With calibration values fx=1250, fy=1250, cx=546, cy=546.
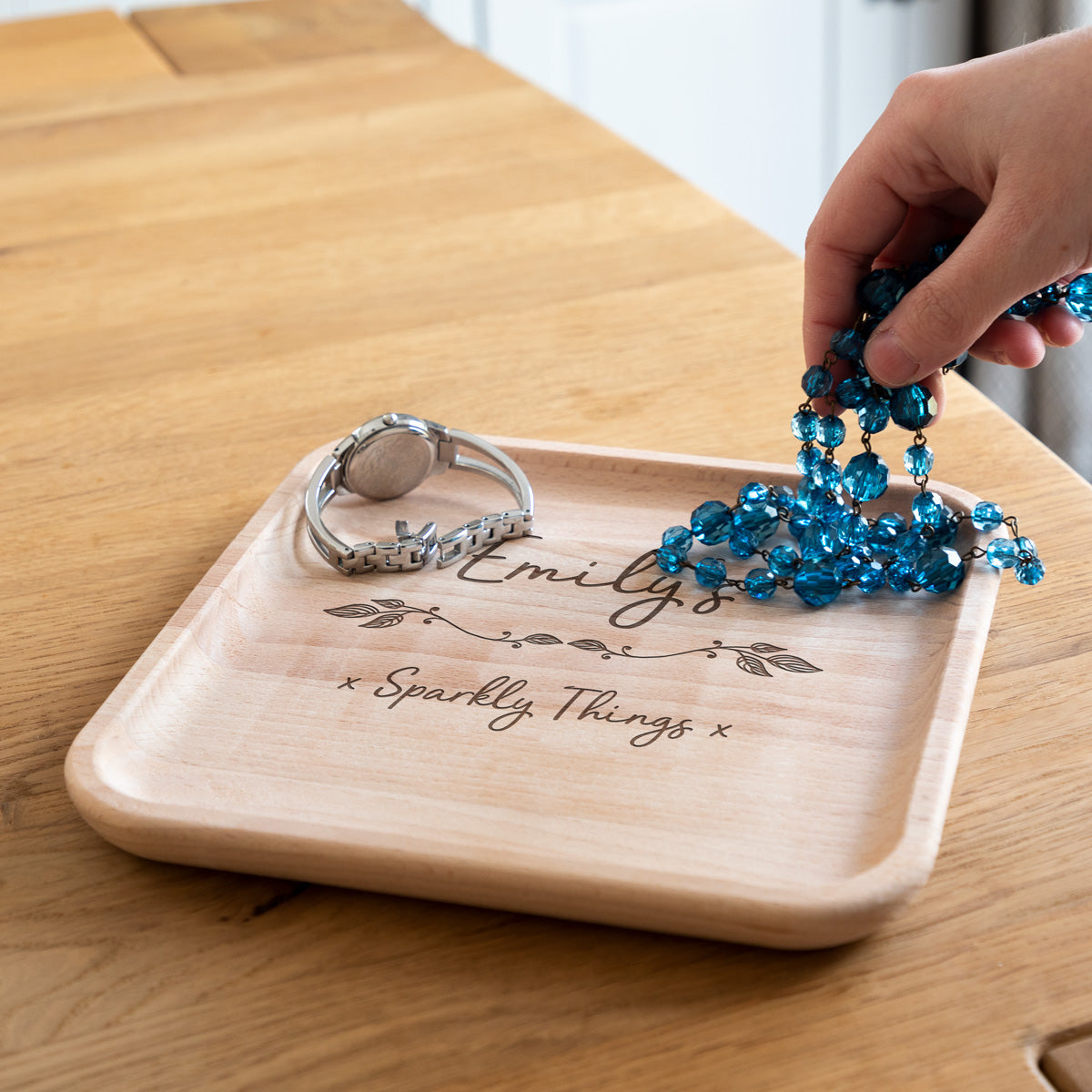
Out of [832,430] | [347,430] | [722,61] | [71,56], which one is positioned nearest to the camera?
[832,430]

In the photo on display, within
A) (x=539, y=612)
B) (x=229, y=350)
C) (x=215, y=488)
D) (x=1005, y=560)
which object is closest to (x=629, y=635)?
(x=539, y=612)

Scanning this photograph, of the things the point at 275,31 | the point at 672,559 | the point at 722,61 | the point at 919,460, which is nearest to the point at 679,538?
the point at 672,559

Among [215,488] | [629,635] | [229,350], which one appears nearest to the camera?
[629,635]

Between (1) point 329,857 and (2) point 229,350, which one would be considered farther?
(2) point 229,350

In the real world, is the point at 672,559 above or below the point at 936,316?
below

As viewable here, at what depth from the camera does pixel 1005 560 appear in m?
0.54

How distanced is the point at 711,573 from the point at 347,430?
271 millimetres

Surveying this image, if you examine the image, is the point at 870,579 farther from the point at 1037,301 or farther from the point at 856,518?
the point at 1037,301

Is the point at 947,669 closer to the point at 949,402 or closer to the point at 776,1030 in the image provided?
the point at 776,1030

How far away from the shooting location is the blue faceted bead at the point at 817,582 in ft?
1.75

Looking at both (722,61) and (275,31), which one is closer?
(275,31)

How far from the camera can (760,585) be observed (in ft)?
1.78

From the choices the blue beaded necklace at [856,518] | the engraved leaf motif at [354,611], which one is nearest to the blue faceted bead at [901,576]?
the blue beaded necklace at [856,518]

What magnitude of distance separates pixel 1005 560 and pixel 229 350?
51 cm
